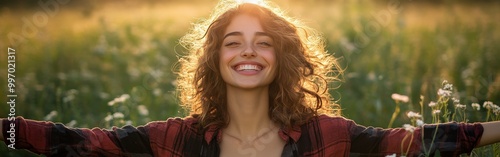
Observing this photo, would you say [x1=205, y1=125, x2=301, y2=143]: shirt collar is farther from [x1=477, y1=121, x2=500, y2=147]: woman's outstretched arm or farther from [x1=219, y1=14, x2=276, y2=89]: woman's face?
[x1=477, y1=121, x2=500, y2=147]: woman's outstretched arm

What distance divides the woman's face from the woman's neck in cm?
6

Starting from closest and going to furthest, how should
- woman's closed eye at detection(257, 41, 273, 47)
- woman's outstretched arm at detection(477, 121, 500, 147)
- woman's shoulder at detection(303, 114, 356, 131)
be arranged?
woman's outstretched arm at detection(477, 121, 500, 147)
woman's shoulder at detection(303, 114, 356, 131)
woman's closed eye at detection(257, 41, 273, 47)

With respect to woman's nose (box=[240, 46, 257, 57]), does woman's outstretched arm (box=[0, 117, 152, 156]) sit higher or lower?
lower

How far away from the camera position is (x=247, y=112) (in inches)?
142

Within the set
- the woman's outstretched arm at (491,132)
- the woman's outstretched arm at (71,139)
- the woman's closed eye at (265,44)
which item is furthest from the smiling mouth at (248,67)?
the woman's outstretched arm at (491,132)

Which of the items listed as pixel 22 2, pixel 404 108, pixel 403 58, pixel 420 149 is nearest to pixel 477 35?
pixel 403 58

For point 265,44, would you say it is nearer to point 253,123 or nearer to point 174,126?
point 253,123

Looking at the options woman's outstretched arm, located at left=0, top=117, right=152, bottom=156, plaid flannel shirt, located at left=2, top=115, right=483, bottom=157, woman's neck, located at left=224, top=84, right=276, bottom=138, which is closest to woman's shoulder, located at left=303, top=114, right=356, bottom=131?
plaid flannel shirt, located at left=2, top=115, right=483, bottom=157

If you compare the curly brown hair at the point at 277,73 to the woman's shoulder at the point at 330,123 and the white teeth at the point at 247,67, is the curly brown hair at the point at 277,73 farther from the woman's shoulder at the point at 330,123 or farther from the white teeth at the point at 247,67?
the white teeth at the point at 247,67

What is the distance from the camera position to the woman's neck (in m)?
3.62

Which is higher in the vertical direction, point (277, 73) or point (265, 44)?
point (265, 44)

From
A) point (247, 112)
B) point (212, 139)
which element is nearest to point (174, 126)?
point (212, 139)

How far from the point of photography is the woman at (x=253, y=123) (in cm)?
329

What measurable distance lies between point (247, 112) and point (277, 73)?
0.22 meters
